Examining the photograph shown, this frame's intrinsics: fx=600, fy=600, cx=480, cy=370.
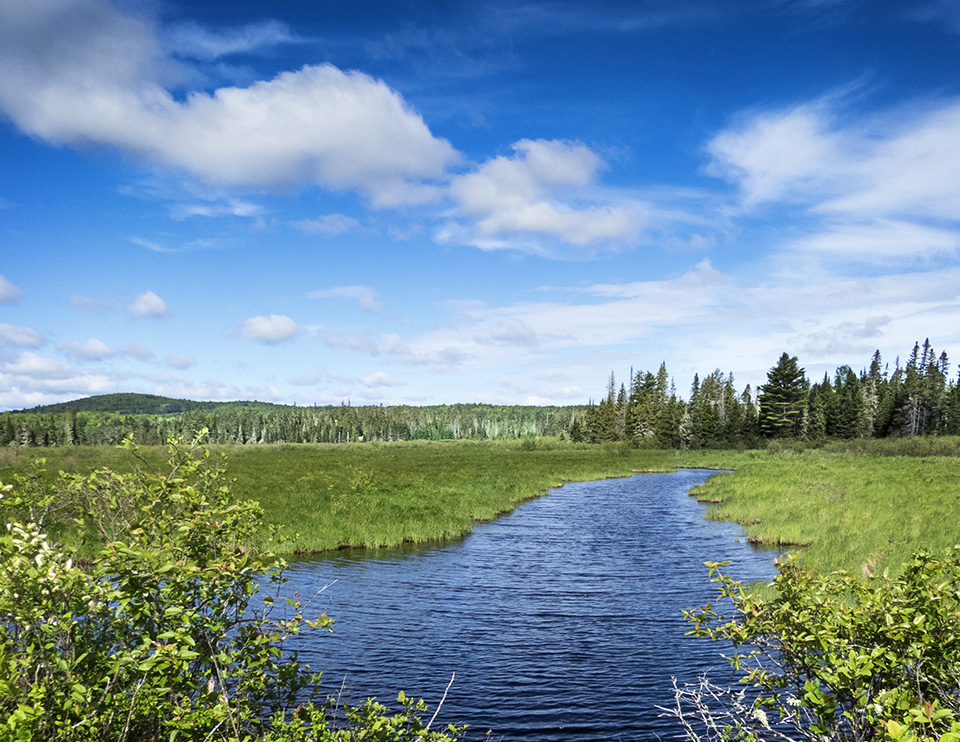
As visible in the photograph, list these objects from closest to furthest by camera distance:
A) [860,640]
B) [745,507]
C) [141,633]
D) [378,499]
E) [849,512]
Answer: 1. [141,633]
2. [860,640]
3. [849,512]
4. [378,499]
5. [745,507]

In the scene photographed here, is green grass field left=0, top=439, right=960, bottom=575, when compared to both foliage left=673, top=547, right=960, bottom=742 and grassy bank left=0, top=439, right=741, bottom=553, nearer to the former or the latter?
grassy bank left=0, top=439, right=741, bottom=553

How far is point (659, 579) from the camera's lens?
24094 mm

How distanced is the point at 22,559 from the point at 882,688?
945 centimetres

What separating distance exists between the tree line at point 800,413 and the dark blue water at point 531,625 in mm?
80484

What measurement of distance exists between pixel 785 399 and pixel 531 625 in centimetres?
10394

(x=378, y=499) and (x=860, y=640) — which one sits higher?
(x=860, y=640)

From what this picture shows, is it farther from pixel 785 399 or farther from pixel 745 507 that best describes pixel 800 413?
pixel 745 507

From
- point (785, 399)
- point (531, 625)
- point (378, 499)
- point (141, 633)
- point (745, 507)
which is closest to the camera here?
point (141, 633)

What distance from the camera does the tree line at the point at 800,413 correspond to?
10800 centimetres

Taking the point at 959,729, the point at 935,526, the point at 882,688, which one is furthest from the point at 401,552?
the point at 959,729

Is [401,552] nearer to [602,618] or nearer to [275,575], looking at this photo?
[602,618]

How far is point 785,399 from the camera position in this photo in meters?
108

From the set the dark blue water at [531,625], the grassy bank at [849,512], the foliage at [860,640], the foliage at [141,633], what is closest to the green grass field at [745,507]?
the grassy bank at [849,512]

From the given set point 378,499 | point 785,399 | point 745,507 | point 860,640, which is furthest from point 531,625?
point 785,399
